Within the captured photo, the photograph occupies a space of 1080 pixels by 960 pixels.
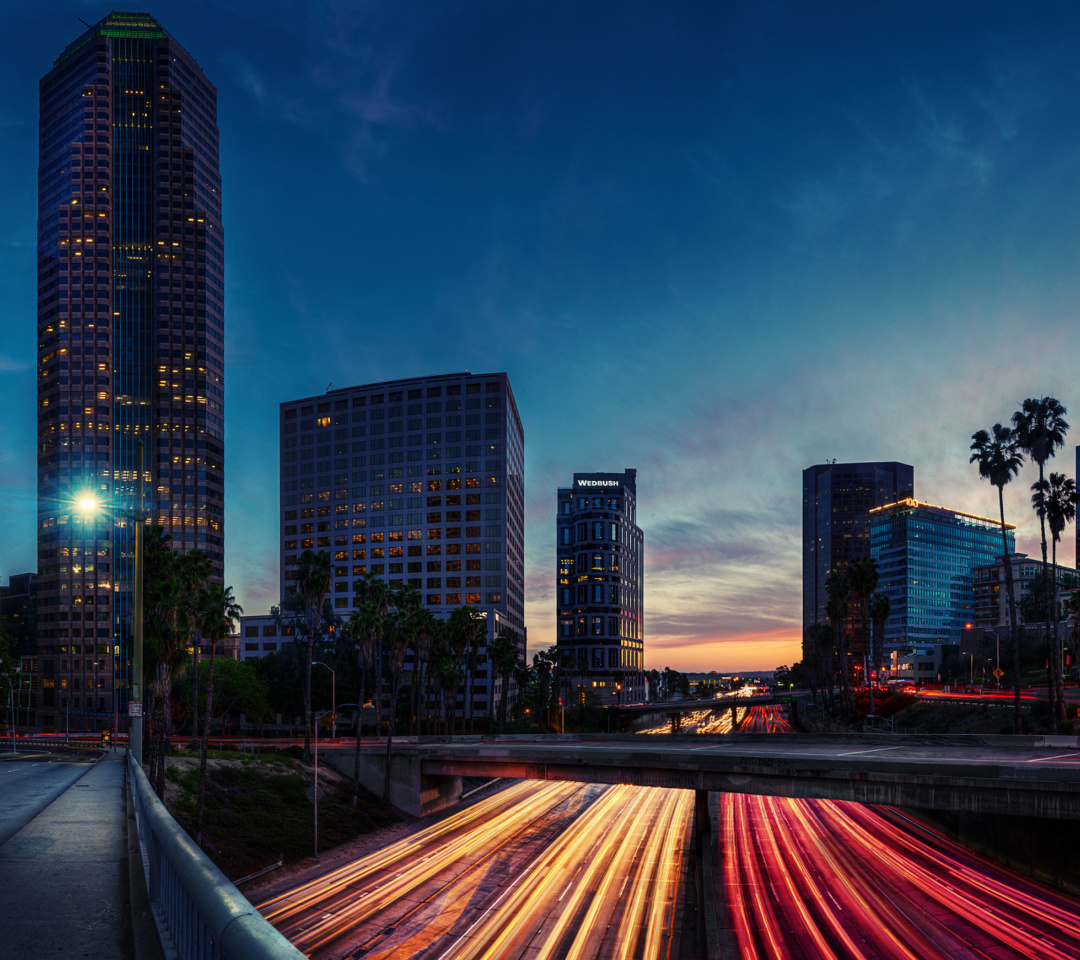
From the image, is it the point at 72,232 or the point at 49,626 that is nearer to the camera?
the point at 49,626

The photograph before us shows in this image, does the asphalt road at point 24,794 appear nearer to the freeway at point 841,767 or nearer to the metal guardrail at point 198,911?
the metal guardrail at point 198,911

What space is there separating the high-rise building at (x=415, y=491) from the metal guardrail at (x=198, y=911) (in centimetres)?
16754

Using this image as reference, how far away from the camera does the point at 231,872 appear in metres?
45.4

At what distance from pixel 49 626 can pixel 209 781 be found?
498 feet

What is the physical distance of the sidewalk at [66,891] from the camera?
5.98 metres

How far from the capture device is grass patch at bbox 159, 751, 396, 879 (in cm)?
4912

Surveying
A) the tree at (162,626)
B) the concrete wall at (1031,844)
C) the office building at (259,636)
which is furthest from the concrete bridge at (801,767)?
the office building at (259,636)

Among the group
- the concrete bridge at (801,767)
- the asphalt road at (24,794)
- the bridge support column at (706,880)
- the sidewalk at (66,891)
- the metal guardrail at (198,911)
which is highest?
the metal guardrail at (198,911)

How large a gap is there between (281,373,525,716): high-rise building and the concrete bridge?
98.2 m

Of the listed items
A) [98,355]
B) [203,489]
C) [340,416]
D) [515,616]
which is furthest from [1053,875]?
[98,355]

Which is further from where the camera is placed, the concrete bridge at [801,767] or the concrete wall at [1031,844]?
the concrete wall at [1031,844]

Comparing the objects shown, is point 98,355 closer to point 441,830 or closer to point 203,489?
point 203,489

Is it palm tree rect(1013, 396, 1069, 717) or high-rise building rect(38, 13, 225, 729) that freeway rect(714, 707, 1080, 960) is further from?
high-rise building rect(38, 13, 225, 729)

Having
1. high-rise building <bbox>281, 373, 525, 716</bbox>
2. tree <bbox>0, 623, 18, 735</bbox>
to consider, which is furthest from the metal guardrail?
high-rise building <bbox>281, 373, 525, 716</bbox>
